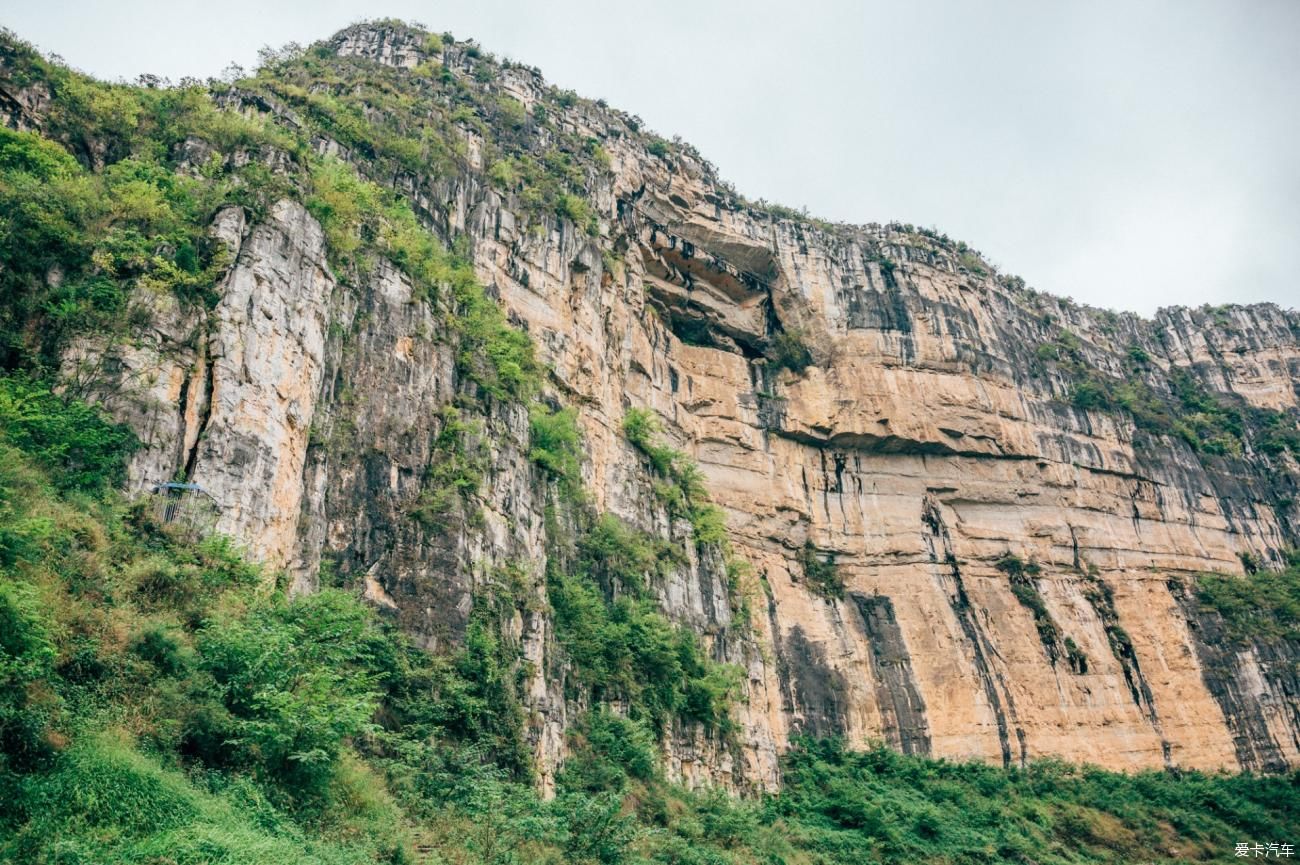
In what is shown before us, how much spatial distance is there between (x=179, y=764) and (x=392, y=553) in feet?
22.7

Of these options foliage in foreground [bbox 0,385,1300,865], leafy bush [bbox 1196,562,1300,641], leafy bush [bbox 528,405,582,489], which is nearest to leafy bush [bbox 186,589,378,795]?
foliage in foreground [bbox 0,385,1300,865]

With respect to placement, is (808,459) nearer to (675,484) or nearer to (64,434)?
(675,484)

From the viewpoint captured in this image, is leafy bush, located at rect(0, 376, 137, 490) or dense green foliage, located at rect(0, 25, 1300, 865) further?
leafy bush, located at rect(0, 376, 137, 490)

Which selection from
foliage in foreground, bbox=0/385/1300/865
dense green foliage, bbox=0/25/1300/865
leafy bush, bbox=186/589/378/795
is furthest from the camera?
leafy bush, bbox=186/589/378/795

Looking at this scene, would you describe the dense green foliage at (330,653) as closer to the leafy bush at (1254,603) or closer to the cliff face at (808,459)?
the cliff face at (808,459)

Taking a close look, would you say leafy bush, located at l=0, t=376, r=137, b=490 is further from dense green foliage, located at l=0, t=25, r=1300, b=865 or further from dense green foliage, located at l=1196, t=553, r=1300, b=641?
dense green foliage, located at l=1196, t=553, r=1300, b=641

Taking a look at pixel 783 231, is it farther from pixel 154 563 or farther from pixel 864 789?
pixel 154 563

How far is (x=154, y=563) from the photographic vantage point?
35.3ft

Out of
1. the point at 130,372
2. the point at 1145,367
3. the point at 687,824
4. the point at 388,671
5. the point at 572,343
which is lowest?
the point at 687,824

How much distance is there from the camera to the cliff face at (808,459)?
16109 millimetres

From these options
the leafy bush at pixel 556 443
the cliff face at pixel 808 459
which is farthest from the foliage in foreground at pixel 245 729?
the leafy bush at pixel 556 443

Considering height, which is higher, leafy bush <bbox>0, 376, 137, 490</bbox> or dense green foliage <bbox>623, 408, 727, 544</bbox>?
dense green foliage <bbox>623, 408, 727, 544</bbox>

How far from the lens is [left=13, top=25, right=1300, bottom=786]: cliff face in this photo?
16109mm

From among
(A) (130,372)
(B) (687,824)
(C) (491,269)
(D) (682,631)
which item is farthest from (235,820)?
(C) (491,269)
